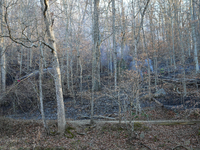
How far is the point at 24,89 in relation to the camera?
1282 cm

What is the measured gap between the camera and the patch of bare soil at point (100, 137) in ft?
23.3

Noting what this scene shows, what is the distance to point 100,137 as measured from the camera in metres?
8.30

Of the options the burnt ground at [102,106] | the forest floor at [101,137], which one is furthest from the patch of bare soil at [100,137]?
the burnt ground at [102,106]

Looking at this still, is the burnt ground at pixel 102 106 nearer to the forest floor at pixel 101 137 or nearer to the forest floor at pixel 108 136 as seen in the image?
the forest floor at pixel 108 136

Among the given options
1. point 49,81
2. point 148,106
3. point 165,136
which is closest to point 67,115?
point 49,81

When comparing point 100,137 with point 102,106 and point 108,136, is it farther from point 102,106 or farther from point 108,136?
point 102,106

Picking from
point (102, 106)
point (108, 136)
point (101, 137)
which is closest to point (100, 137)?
point (101, 137)

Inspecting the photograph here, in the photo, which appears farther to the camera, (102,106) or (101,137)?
(102,106)

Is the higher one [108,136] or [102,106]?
[102,106]

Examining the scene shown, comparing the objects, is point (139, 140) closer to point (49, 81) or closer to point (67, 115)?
point (67, 115)

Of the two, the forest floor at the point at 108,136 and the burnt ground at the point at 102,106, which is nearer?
the forest floor at the point at 108,136

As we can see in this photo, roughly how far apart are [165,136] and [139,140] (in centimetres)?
135

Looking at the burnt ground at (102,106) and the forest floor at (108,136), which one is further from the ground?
the burnt ground at (102,106)

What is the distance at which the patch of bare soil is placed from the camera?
280 inches
